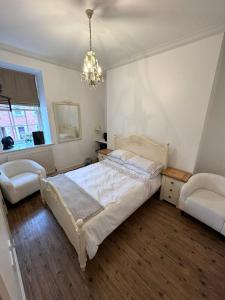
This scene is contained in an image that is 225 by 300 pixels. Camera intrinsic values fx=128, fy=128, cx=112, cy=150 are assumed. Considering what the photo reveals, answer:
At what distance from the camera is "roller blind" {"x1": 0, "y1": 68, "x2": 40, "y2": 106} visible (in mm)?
2574

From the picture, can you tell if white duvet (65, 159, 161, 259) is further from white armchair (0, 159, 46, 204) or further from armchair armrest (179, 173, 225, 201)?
white armchair (0, 159, 46, 204)

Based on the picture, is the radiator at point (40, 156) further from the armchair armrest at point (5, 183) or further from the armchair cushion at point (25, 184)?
the armchair armrest at point (5, 183)

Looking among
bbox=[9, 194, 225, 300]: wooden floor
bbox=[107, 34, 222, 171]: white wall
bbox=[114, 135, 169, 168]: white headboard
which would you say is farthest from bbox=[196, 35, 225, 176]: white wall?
bbox=[9, 194, 225, 300]: wooden floor

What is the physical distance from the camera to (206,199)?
188 cm

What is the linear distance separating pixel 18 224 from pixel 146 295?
190 cm

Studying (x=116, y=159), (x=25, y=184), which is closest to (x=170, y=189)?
(x=116, y=159)

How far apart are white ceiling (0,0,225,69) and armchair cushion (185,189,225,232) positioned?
2.32 meters

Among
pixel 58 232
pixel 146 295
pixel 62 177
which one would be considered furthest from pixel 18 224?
pixel 146 295

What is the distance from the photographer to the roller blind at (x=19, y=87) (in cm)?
257

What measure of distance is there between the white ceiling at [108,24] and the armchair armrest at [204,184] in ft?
6.83

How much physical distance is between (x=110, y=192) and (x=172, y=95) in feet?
6.56

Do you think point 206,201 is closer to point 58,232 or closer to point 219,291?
point 219,291

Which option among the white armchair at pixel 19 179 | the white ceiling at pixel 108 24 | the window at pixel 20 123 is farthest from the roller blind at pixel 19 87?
the white armchair at pixel 19 179

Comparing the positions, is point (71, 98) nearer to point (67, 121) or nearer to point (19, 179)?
point (67, 121)
